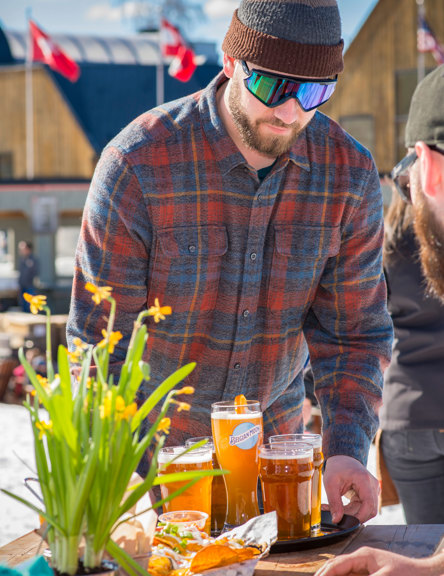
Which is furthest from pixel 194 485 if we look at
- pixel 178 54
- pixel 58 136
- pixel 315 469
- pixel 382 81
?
pixel 58 136

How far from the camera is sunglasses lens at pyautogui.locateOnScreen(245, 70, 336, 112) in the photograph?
7.15 feet

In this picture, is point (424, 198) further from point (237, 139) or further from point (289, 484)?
point (289, 484)

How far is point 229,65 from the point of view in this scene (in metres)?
2.38

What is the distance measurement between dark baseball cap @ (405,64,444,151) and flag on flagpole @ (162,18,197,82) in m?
20.4

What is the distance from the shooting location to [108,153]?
7.95ft

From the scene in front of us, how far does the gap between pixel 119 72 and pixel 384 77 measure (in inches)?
324

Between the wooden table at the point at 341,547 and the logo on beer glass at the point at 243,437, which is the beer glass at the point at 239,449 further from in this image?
the wooden table at the point at 341,547

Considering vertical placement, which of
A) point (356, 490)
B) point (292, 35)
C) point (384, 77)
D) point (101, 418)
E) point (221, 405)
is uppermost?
point (384, 77)

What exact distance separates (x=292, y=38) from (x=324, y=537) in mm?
1170

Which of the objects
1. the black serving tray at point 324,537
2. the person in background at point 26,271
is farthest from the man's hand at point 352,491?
the person in background at point 26,271

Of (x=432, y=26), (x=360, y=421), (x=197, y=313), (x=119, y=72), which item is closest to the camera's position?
(x=360, y=421)

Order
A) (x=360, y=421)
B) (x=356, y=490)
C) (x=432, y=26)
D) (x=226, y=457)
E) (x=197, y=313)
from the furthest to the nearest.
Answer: (x=432, y=26), (x=197, y=313), (x=360, y=421), (x=356, y=490), (x=226, y=457)

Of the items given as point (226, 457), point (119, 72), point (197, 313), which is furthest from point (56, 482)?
point (119, 72)

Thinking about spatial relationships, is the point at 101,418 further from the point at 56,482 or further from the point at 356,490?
the point at 356,490
